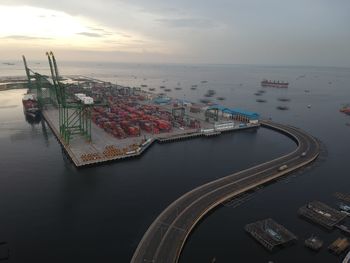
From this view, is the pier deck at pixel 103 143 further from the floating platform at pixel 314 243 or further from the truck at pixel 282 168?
the floating platform at pixel 314 243

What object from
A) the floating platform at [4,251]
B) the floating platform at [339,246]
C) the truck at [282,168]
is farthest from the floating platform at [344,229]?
the floating platform at [4,251]

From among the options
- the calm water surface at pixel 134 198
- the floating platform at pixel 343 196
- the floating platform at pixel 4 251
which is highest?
the floating platform at pixel 343 196

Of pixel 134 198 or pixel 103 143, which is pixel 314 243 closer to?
pixel 134 198

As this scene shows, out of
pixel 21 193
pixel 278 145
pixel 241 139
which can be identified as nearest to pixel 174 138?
pixel 241 139

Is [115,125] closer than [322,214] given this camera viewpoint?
No

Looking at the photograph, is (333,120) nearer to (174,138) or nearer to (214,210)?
(174,138)

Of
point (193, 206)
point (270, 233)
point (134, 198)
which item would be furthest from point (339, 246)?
point (134, 198)
